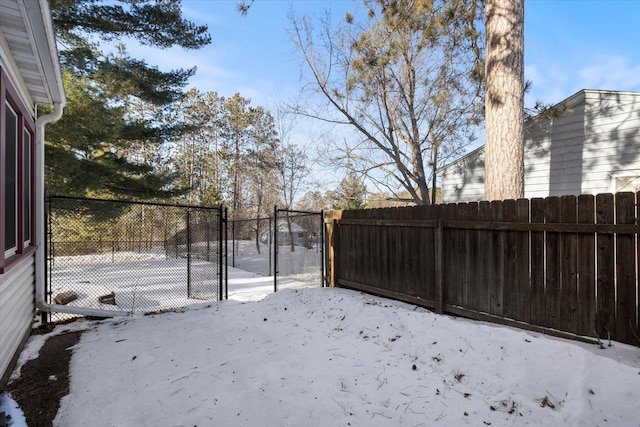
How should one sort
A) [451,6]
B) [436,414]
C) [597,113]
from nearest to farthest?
[436,414], [597,113], [451,6]

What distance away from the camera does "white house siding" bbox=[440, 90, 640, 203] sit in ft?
18.8

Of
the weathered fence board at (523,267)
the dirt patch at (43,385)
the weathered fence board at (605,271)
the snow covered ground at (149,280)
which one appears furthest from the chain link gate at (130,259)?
the weathered fence board at (605,271)

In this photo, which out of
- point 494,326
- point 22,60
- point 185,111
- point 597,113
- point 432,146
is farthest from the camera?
point 185,111

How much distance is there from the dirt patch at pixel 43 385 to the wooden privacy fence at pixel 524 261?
3.93 meters

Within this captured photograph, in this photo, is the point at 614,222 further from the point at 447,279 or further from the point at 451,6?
the point at 451,6

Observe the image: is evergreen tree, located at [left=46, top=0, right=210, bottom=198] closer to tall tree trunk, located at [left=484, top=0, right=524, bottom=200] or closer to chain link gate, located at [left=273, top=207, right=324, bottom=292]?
chain link gate, located at [left=273, top=207, right=324, bottom=292]

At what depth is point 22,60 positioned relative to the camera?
10.0 feet

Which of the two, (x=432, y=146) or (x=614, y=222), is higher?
(x=432, y=146)

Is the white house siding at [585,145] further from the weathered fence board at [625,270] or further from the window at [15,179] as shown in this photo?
the window at [15,179]

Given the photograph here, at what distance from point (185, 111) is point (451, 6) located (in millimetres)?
20046

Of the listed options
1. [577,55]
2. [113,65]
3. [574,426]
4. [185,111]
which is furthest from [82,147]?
[185,111]

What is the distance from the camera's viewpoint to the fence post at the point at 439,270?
14.0ft

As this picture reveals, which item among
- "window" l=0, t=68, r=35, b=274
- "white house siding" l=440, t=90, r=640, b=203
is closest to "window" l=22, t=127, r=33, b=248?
"window" l=0, t=68, r=35, b=274

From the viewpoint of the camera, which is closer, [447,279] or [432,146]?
[447,279]
